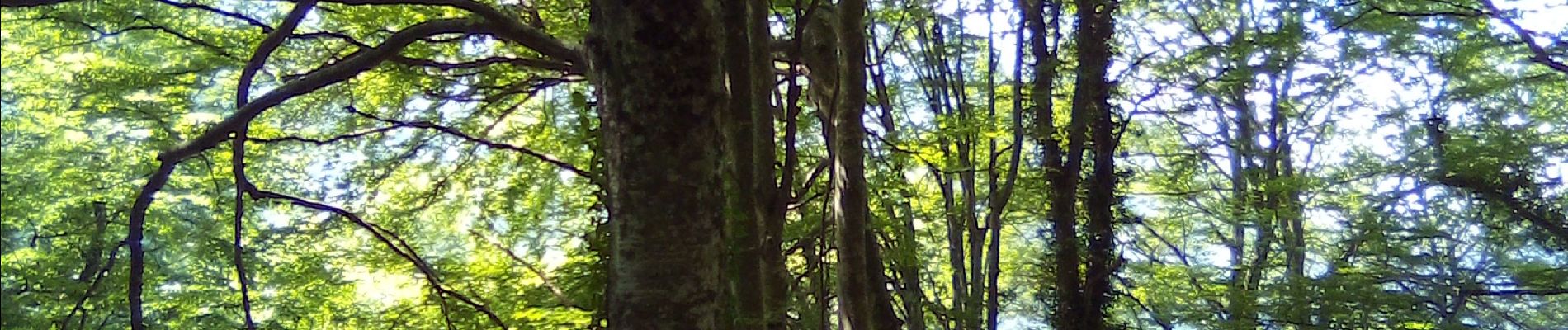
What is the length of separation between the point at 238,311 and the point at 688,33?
2843 millimetres

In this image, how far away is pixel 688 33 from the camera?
0.91 meters

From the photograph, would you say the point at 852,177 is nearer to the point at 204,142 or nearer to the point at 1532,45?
the point at 204,142

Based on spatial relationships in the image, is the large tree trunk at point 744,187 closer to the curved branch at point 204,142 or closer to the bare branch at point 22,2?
the curved branch at point 204,142

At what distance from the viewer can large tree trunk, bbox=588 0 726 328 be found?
2.94 feet

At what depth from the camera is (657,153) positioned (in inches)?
35.2

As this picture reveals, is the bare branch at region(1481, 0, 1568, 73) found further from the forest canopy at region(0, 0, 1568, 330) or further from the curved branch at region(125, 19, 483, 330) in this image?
the curved branch at region(125, 19, 483, 330)

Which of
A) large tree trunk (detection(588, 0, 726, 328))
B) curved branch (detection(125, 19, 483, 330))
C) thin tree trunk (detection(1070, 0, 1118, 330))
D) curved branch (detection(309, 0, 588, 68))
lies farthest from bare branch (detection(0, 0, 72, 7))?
thin tree trunk (detection(1070, 0, 1118, 330))

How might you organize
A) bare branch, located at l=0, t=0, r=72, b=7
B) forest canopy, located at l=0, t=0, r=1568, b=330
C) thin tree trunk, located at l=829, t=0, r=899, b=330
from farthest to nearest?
thin tree trunk, located at l=829, t=0, r=899, b=330, forest canopy, located at l=0, t=0, r=1568, b=330, bare branch, located at l=0, t=0, r=72, b=7

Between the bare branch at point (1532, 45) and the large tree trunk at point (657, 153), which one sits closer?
the large tree trunk at point (657, 153)

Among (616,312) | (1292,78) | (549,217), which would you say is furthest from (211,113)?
(1292,78)

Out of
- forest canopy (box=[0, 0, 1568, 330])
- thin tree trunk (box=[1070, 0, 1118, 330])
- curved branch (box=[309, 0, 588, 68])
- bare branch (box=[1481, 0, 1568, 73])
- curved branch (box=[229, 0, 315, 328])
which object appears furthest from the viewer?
bare branch (box=[1481, 0, 1568, 73])

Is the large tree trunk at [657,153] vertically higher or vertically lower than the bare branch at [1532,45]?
lower

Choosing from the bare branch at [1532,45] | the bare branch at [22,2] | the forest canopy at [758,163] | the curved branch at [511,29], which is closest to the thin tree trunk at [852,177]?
the forest canopy at [758,163]

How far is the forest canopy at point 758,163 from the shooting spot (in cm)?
113
